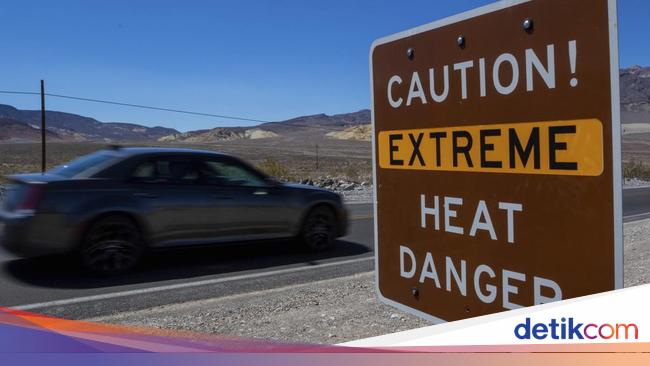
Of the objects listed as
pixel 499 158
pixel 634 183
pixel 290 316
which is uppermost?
pixel 499 158

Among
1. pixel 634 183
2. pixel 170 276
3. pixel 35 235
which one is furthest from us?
pixel 634 183

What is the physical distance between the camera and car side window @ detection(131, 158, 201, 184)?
296 inches

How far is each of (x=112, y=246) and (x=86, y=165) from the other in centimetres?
121

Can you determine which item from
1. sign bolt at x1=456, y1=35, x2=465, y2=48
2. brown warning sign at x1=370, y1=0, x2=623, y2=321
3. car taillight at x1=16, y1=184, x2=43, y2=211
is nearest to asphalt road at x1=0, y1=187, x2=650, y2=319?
car taillight at x1=16, y1=184, x2=43, y2=211

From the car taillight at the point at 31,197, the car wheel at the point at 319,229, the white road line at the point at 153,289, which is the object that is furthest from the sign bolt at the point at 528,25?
the car wheel at the point at 319,229

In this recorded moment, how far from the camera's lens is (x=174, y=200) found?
25.1 ft

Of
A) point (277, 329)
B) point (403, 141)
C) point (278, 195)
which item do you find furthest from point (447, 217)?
point (278, 195)

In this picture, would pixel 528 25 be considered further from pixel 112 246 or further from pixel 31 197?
pixel 31 197

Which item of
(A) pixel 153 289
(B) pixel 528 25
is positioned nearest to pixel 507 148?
(B) pixel 528 25

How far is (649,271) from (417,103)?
6464mm

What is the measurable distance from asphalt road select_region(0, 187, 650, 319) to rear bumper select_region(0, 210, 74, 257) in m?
0.32

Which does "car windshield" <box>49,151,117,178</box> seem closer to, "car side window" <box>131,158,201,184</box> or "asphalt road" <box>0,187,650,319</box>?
"car side window" <box>131,158,201,184</box>

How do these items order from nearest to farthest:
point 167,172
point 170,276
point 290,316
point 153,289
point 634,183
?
1. point 290,316
2. point 153,289
3. point 170,276
4. point 167,172
5. point 634,183

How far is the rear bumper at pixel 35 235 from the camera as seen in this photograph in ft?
21.9
